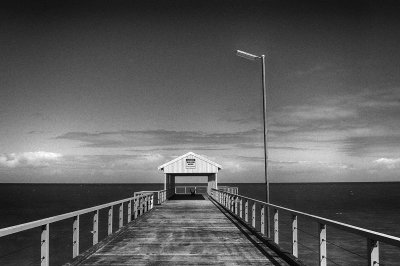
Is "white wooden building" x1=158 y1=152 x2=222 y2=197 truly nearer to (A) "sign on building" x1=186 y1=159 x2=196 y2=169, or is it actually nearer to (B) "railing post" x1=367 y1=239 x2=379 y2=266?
(A) "sign on building" x1=186 y1=159 x2=196 y2=169

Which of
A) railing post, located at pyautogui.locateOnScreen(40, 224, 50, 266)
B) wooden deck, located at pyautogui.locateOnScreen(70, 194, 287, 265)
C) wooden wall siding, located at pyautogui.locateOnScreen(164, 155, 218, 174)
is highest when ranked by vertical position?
wooden wall siding, located at pyautogui.locateOnScreen(164, 155, 218, 174)

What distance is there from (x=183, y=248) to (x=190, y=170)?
25.4 metres

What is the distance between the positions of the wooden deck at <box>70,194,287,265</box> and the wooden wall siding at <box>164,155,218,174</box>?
805 inches

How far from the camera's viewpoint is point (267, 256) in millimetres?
8273

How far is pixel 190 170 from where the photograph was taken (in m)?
34.8

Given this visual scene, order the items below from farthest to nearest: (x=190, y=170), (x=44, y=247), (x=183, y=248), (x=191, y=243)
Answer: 1. (x=190, y=170)
2. (x=191, y=243)
3. (x=183, y=248)
4. (x=44, y=247)

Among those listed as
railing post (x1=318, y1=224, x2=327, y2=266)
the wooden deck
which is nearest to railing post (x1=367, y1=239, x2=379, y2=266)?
railing post (x1=318, y1=224, x2=327, y2=266)

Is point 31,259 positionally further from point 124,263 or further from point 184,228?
point 124,263

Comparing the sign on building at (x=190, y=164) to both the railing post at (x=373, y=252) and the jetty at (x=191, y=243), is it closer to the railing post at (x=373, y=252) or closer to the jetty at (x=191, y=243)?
the jetty at (x=191, y=243)

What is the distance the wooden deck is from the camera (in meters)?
A: 7.89

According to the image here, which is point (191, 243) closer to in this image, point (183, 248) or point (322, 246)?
point (183, 248)

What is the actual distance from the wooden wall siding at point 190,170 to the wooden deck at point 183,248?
20.4 meters

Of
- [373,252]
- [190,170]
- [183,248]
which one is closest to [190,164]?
[190,170]

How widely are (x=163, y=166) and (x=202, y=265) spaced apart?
26.8 metres
